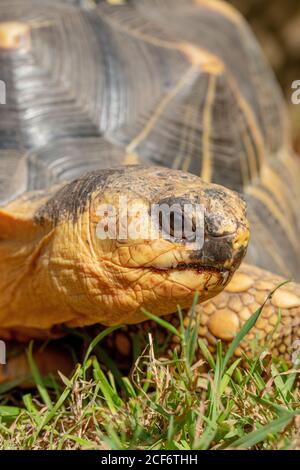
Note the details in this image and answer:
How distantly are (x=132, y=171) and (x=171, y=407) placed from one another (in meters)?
0.67

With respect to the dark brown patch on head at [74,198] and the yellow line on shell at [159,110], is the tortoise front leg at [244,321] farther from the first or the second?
the yellow line on shell at [159,110]

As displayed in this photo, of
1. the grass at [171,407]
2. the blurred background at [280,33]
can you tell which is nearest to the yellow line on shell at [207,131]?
the grass at [171,407]

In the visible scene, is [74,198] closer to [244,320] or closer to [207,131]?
[244,320]

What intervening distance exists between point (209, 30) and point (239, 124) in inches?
22.8

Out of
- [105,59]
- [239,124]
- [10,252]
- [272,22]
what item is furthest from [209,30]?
[272,22]

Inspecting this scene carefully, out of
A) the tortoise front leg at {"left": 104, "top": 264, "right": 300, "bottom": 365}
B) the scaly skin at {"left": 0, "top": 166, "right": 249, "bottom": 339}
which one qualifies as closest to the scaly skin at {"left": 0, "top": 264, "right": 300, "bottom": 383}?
the tortoise front leg at {"left": 104, "top": 264, "right": 300, "bottom": 365}

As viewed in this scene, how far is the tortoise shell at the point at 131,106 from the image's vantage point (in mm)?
2729

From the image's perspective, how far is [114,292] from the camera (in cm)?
219

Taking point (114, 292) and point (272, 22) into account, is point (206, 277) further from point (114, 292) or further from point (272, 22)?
point (272, 22)

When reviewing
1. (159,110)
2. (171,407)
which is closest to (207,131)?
(159,110)

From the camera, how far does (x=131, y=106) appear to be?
2916 mm

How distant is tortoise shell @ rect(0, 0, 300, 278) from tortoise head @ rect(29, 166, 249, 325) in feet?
1.34

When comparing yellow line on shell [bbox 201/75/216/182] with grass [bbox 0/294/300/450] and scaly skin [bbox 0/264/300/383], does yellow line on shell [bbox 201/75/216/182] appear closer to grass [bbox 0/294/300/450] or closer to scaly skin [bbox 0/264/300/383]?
scaly skin [bbox 0/264/300/383]

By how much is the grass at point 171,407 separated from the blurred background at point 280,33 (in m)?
4.43
